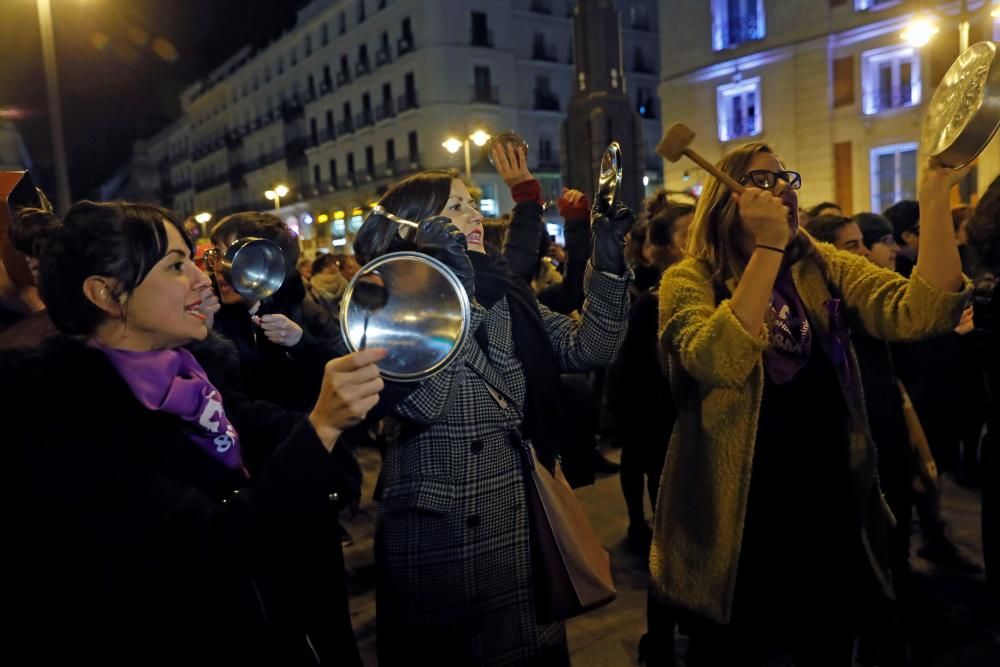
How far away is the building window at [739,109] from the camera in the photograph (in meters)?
23.7

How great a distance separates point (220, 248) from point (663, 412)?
2358mm

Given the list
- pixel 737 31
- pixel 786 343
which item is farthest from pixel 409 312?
pixel 737 31

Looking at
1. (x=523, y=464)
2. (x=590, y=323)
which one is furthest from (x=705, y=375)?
(x=523, y=464)

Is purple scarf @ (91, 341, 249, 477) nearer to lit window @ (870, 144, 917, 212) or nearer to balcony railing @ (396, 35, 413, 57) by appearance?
lit window @ (870, 144, 917, 212)

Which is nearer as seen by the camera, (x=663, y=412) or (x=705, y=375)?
(x=705, y=375)

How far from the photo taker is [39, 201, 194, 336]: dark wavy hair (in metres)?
1.70

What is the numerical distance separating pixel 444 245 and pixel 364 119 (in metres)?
44.8

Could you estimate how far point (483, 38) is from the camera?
40.1 metres

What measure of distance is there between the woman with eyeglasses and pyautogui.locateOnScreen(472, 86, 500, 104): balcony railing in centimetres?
3898

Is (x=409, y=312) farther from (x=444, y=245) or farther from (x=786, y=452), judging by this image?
(x=786, y=452)

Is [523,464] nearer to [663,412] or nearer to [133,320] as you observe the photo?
[133,320]

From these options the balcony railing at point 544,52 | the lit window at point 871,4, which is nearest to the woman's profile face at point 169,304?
the lit window at point 871,4

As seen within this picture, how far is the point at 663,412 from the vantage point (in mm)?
4078

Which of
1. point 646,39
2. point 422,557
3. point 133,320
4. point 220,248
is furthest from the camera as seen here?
point 646,39
